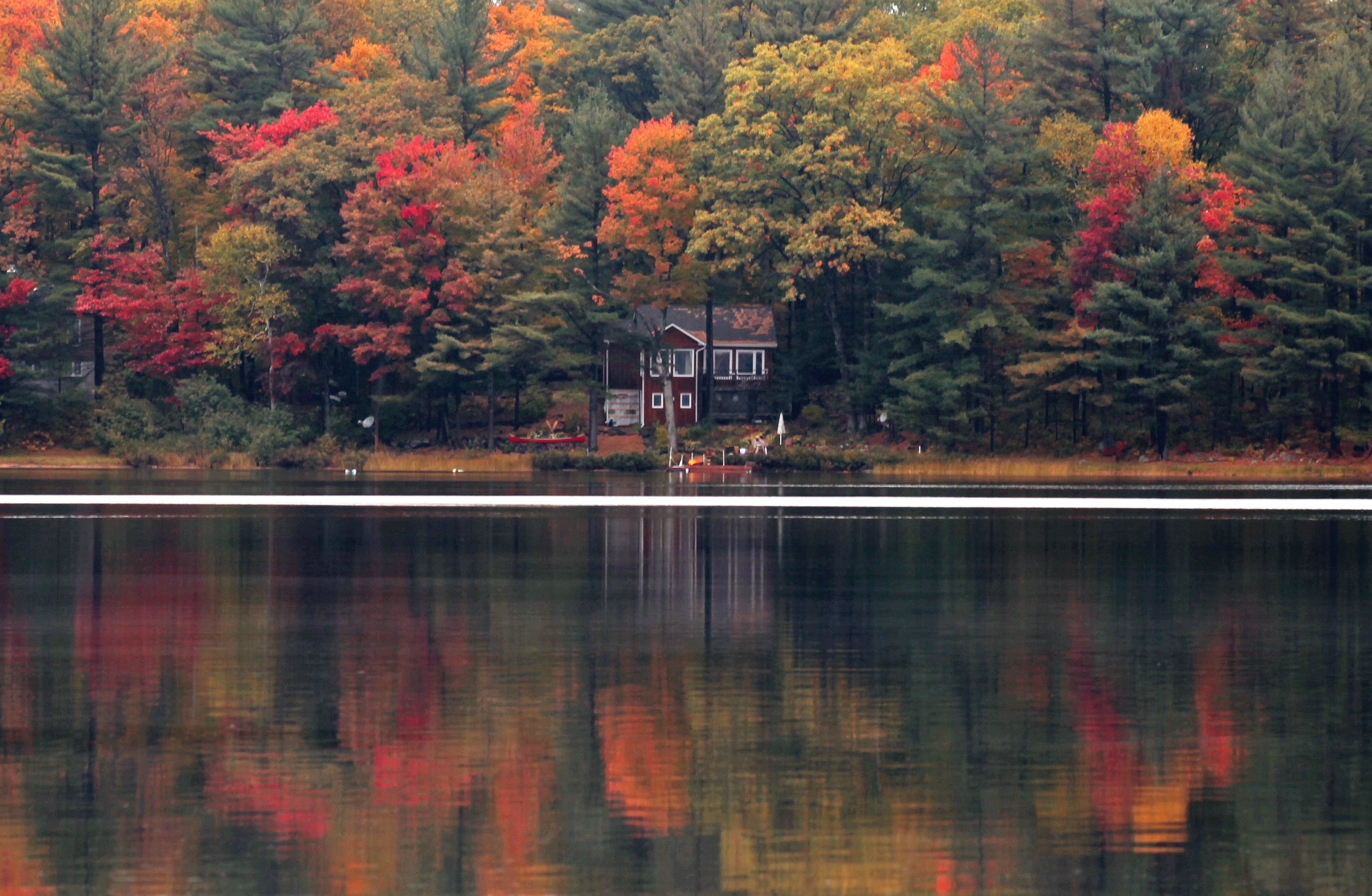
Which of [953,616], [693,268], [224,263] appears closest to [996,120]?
[693,268]

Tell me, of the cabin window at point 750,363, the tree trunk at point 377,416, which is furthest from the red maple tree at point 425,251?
the cabin window at point 750,363

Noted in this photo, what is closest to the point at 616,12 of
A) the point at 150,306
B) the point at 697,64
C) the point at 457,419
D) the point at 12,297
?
the point at 697,64

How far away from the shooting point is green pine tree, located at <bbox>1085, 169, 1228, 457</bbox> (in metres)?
68.9

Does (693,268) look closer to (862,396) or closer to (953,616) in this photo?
(862,396)

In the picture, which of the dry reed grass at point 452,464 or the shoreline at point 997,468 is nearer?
the shoreline at point 997,468

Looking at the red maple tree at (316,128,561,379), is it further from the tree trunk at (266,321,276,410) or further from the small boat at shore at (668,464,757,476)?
the small boat at shore at (668,464,757,476)

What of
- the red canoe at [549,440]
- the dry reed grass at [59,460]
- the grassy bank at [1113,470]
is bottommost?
the grassy bank at [1113,470]

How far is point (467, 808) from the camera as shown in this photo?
36.0 ft

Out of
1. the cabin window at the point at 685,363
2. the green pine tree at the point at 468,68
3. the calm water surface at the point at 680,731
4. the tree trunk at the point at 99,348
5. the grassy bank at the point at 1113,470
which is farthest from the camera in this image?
the green pine tree at the point at 468,68

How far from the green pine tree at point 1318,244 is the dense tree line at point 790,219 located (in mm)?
167

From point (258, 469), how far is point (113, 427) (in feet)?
28.0

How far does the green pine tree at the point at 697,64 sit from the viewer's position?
87188 mm

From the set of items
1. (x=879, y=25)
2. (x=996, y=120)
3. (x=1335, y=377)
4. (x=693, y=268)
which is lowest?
(x=1335, y=377)

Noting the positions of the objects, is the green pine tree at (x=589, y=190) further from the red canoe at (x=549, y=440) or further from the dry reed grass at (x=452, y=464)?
the dry reed grass at (x=452, y=464)
